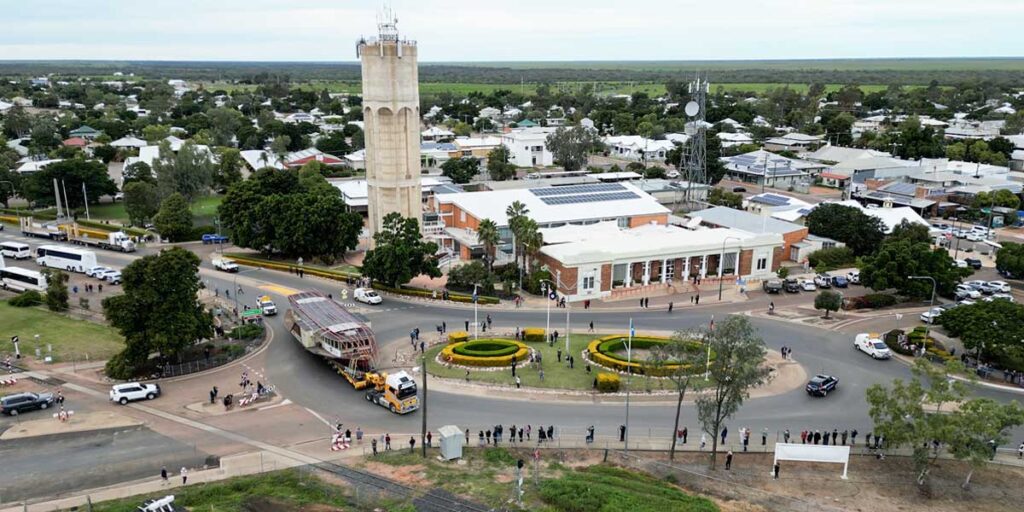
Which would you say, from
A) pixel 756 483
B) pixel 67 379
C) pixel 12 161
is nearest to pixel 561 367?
pixel 756 483

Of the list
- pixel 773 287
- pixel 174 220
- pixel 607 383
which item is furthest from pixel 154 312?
pixel 773 287

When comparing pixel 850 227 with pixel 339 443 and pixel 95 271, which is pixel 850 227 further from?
pixel 95 271

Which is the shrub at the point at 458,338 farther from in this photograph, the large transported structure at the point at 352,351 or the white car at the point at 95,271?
the white car at the point at 95,271

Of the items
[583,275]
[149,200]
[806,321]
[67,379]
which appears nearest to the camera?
[67,379]

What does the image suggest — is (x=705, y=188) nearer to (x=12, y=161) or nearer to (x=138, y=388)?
(x=138, y=388)

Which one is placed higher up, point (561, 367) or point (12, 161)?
point (12, 161)

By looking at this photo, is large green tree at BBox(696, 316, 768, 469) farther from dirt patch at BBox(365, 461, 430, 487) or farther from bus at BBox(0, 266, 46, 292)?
bus at BBox(0, 266, 46, 292)
